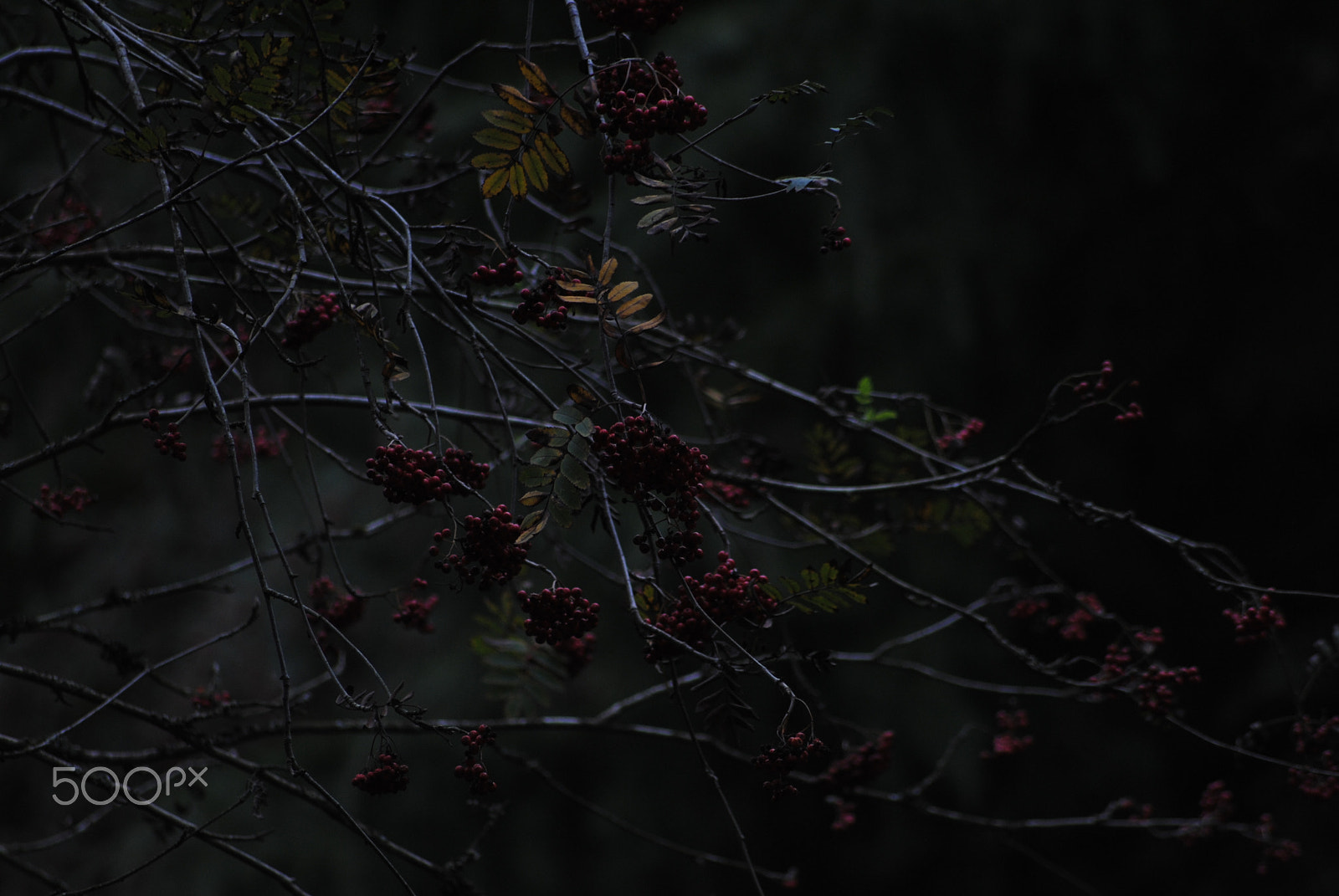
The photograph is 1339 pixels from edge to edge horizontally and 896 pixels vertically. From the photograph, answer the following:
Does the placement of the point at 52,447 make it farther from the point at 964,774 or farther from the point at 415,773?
the point at 964,774

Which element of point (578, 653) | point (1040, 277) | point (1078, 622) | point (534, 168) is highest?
point (1040, 277)

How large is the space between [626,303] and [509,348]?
1609 millimetres

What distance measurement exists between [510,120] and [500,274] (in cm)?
16

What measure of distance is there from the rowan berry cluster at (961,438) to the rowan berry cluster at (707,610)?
58cm

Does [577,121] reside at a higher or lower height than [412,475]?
higher

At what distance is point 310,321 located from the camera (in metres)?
1.17

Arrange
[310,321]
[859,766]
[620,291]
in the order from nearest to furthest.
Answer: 1. [620,291]
2. [310,321]
3. [859,766]

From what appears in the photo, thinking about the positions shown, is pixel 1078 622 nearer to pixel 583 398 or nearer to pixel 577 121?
pixel 583 398

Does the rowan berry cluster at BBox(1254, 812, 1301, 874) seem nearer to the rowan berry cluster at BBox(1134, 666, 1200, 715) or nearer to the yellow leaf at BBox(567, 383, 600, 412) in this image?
the rowan berry cluster at BBox(1134, 666, 1200, 715)

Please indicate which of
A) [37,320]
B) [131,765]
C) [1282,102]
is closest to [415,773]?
[131,765]

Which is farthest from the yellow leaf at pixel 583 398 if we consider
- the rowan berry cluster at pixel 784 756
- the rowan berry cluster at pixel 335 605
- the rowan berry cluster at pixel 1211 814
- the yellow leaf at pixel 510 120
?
the rowan berry cluster at pixel 1211 814

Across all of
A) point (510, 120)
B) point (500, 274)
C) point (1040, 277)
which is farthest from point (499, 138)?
point (1040, 277)

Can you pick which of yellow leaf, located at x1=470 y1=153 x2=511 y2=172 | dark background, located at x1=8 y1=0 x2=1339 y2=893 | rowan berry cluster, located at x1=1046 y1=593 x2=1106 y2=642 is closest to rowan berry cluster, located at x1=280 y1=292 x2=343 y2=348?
yellow leaf, located at x1=470 y1=153 x2=511 y2=172

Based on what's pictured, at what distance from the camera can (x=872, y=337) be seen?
319 cm
